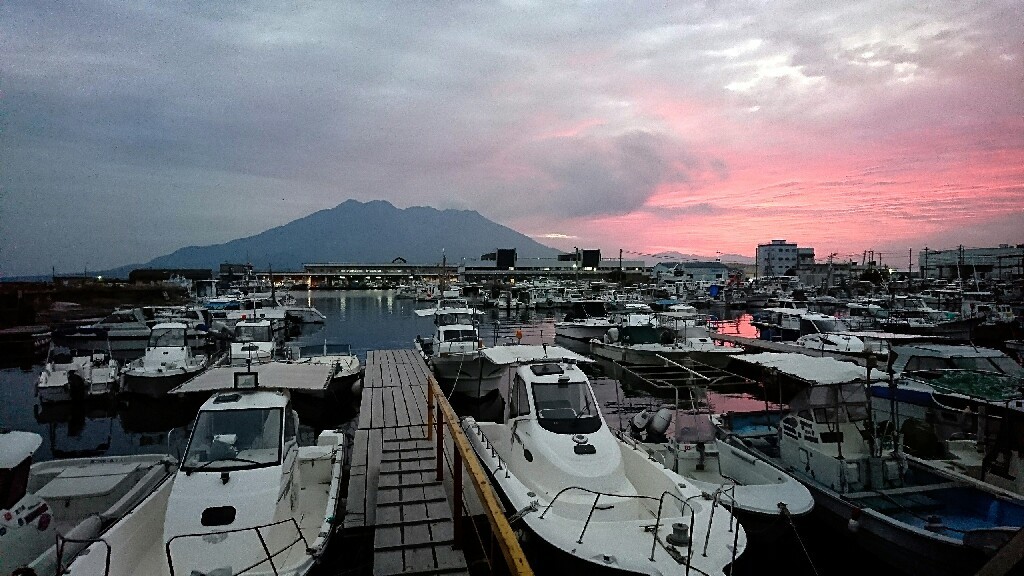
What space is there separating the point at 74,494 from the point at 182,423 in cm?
1291

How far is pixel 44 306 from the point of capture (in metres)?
63.7

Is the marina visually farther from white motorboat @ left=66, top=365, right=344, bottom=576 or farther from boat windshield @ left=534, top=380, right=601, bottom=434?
boat windshield @ left=534, top=380, right=601, bottom=434

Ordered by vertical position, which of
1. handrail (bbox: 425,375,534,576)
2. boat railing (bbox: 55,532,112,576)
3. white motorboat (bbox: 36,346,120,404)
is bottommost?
white motorboat (bbox: 36,346,120,404)

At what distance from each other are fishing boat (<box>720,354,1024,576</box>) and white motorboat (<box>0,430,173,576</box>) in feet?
40.6

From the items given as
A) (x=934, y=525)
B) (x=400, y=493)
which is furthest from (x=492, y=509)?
(x=934, y=525)

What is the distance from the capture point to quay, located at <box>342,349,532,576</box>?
6.80m

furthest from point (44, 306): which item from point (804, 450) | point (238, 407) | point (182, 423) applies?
point (804, 450)

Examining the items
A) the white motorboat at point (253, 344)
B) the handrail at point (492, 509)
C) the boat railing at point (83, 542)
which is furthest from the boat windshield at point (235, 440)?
the white motorboat at point (253, 344)

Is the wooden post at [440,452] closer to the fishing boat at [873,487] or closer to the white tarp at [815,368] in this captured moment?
the fishing boat at [873,487]

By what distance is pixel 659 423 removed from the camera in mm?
15625

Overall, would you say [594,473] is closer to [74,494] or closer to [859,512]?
[859,512]

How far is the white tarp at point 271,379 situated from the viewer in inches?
400

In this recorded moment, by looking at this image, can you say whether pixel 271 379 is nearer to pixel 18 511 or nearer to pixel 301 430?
pixel 18 511

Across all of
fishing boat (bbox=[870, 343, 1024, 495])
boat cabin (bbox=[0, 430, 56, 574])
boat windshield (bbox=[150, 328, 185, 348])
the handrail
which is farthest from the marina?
boat windshield (bbox=[150, 328, 185, 348])
